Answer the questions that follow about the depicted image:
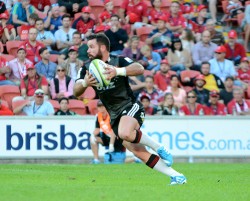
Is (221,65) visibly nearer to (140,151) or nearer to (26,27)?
(26,27)

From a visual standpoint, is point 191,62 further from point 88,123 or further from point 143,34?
point 88,123

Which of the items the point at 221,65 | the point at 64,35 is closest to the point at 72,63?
the point at 64,35

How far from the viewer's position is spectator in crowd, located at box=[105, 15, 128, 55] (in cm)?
2291

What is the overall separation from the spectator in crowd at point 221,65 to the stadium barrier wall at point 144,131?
2.44m

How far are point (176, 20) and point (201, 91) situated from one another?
3140mm

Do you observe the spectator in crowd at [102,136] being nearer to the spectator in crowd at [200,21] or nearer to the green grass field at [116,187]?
the green grass field at [116,187]

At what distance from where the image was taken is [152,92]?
2197 cm

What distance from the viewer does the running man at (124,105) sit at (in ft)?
37.8

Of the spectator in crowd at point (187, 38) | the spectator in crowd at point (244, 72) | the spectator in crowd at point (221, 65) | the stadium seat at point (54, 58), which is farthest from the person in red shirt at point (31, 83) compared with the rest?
the spectator in crowd at point (244, 72)

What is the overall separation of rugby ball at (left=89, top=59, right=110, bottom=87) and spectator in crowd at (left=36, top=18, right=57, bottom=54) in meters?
10.8

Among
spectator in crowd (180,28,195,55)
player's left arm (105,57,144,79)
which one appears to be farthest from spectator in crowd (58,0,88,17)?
player's left arm (105,57,144,79)

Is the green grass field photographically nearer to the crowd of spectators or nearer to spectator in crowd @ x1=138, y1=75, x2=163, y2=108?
Answer: the crowd of spectators

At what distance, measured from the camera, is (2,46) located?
21812mm

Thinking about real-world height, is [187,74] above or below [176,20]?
below
